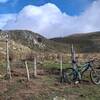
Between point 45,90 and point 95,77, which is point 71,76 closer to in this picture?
point 95,77

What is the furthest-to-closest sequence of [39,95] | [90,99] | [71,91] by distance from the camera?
1. [71,91]
2. [39,95]
3. [90,99]

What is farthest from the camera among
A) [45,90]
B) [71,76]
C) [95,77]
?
[71,76]

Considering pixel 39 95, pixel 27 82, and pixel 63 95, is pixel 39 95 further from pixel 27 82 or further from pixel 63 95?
pixel 27 82

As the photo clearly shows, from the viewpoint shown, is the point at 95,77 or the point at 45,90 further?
the point at 95,77

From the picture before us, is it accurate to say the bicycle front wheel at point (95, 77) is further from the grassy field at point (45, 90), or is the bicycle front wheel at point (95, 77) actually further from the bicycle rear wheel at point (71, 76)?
the bicycle rear wheel at point (71, 76)

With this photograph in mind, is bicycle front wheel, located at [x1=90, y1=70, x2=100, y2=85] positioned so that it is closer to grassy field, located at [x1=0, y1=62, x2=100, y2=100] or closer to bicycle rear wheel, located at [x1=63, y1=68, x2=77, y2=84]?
grassy field, located at [x1=0, y1=62, x2=100, y2=100]

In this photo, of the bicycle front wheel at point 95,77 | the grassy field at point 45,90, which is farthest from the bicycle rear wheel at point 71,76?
the bicycle front wheel at point 95,77

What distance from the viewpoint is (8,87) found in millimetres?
18859

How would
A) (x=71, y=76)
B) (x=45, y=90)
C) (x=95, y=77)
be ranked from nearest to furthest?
1. (x=45, y=90)
2. (x=95, y=77)
3. (x=71, y=76)

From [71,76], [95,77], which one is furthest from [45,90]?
[95,77]

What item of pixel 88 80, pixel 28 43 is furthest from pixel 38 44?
pixel 88 80

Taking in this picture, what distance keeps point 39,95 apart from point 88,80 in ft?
16.0

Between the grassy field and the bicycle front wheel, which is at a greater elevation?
the bicycle front wheel

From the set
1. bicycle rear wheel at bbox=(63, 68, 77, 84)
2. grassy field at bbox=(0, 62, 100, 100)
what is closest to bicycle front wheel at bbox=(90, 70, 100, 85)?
grassy field at bbox=(0, 62, 100, 100)
